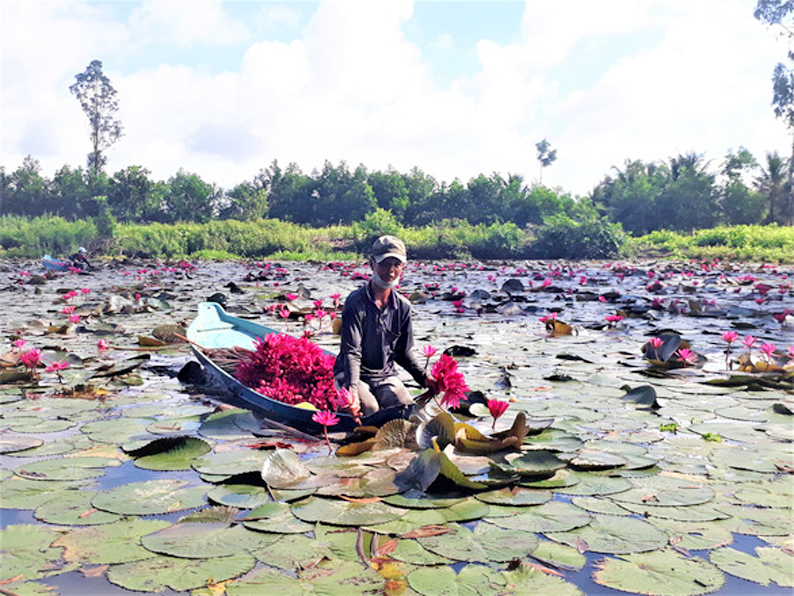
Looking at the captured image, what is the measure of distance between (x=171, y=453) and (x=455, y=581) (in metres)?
1.73

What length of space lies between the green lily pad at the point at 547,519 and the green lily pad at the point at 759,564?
0.46 m

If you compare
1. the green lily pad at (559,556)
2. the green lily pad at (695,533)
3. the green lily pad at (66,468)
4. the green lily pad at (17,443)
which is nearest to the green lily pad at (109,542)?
the green lily pad at (66,468)

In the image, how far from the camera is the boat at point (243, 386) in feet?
11.2

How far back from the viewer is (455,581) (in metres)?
1.97

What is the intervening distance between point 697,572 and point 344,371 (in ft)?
6.49

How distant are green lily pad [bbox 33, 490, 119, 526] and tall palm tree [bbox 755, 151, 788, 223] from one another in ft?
136

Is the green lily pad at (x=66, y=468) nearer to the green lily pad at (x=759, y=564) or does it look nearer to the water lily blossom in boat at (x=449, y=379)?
the water lily blossom in boat at (x=449, y=379)

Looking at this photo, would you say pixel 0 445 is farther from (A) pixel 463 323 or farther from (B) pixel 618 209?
(B) pixel 618 209

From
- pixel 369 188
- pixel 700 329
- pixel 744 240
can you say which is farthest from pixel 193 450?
pixel 369 188

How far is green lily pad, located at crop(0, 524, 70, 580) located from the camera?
2.01 metres

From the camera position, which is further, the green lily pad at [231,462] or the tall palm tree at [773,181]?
the tall palm tree at [773,181]

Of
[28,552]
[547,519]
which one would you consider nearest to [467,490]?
[547,519]

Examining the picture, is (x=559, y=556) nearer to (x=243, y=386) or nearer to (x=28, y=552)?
(x=28, y=552)

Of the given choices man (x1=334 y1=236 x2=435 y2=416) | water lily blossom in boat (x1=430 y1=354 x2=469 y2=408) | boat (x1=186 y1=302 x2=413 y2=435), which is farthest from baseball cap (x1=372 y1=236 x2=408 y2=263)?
boat (x1=186 y1=302 x2=413 y2=435)
